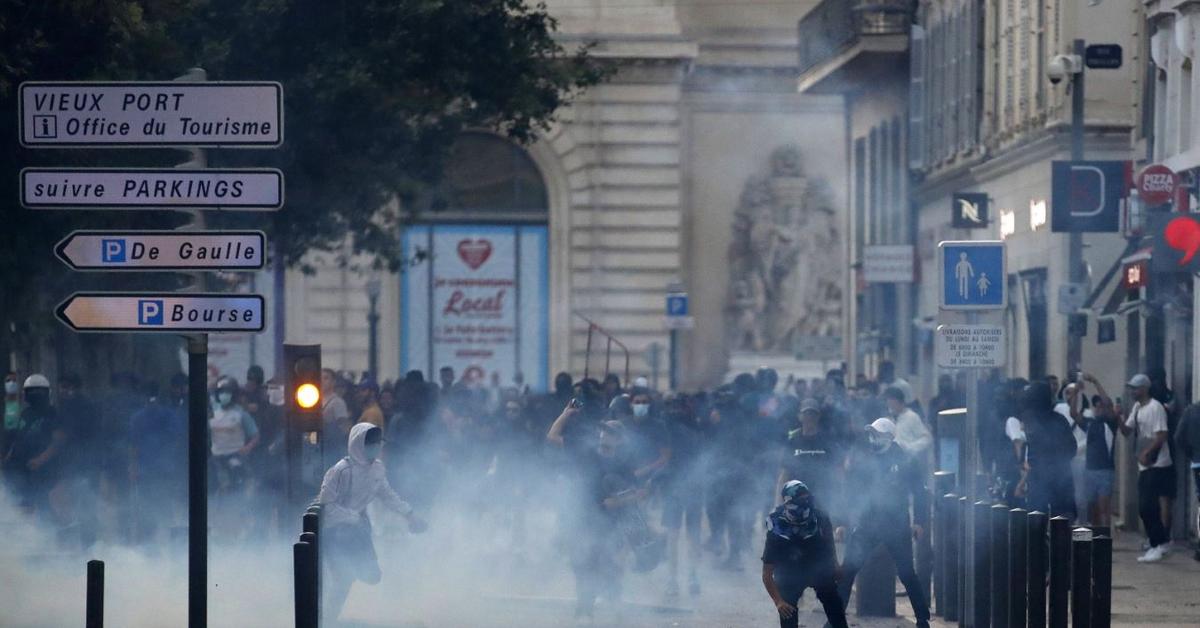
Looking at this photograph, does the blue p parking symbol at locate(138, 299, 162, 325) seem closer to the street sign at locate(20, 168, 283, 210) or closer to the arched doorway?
the street sign at locate(20, 168, 283, 210)

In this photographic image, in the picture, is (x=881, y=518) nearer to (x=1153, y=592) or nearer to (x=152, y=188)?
(x=1153, y=592)

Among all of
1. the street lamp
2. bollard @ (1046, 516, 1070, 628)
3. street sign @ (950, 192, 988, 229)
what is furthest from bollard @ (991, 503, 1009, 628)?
the street lamp

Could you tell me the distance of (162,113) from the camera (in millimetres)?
12773

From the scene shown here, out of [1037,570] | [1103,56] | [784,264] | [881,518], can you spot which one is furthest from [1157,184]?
[784,264]

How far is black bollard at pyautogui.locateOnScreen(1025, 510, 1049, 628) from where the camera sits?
14.3 m

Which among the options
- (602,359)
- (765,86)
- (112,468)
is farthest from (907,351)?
(112,468)

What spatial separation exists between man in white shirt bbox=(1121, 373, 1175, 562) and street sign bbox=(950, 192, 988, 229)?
12.3 metres

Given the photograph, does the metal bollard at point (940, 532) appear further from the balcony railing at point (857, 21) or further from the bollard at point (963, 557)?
the balcony railing at point (857, 21)

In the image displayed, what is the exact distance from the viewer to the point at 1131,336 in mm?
28297

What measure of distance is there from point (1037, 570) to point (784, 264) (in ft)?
145

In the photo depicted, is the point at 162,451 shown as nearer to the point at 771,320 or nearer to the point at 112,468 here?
the point at 112,468

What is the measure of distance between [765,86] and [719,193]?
8.70ft

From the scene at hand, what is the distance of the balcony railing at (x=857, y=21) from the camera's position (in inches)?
1748

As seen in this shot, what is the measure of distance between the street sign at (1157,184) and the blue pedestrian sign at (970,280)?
7.67 metres
